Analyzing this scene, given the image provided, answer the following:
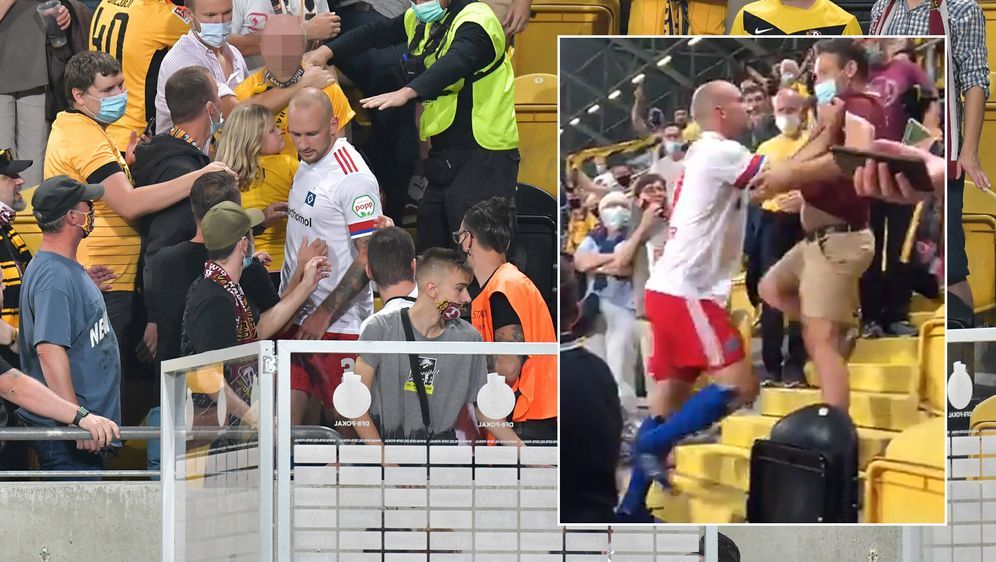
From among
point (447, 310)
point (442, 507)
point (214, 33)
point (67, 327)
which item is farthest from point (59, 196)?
point (442, 507)

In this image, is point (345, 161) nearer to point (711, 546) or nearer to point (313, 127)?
point (313, 127)

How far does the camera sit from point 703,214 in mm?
3811

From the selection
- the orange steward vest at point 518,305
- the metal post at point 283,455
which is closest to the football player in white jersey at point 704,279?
the metal post at point 283,455

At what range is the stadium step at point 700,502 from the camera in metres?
3.86

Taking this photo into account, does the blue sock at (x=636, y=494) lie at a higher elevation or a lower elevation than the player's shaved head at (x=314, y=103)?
lower

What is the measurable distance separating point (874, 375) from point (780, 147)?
631 millimetres

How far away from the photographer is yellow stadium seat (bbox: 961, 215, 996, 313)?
7.25 m

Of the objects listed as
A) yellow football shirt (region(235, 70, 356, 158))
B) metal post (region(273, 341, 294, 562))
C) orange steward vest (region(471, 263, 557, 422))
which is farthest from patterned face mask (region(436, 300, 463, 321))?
yellow football shirt (region(235, 70, 356, 158))

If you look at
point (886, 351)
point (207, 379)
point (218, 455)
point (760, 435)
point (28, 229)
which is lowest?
point (218, 455)

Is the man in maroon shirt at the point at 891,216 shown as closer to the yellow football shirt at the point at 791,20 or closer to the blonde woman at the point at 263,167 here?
the yellow football shirt at the point at 791,20

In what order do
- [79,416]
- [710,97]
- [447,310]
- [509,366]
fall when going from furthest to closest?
[79,416]
[447,310]
[509,366]
[710,97]

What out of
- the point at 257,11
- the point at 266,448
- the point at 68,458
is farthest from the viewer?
the point at 257,11

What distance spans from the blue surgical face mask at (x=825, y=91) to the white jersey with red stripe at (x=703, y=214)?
8.1 inches

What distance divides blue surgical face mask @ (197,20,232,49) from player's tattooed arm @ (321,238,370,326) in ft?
4.20
